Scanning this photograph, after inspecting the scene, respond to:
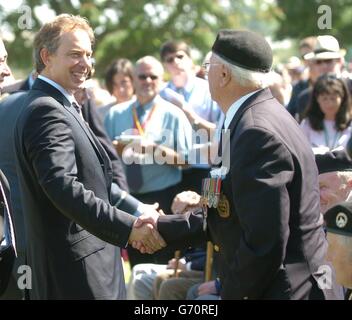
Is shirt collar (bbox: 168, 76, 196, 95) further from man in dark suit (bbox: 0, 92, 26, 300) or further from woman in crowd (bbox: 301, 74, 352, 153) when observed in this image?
man in dark suit (bbox: 0, 92, 26, 300)

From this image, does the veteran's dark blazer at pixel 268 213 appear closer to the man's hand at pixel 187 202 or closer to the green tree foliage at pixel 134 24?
the man's hand at pixel 187 202

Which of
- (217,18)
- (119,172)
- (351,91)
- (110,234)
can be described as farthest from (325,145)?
(217,18)

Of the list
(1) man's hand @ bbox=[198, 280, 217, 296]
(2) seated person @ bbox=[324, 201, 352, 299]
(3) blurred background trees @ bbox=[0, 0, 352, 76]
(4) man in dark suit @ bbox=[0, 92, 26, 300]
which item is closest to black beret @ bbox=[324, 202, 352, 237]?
(2) seated person @ bbox=[324, 201, 352, 299]

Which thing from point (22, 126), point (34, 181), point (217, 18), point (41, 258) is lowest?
point (41, 258)

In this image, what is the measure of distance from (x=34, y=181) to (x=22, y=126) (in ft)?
0.99

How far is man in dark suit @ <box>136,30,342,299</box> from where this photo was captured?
147 inches

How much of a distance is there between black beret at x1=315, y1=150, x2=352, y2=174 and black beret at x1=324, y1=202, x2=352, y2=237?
1516mm

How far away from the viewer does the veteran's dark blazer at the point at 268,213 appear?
3738mm

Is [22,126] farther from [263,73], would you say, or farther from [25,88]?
[25,88]

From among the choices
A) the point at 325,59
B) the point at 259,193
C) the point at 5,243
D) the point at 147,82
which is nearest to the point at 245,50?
the point at 259,193

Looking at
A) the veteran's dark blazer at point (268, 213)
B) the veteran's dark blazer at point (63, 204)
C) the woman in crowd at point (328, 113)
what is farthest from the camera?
the woman in crowd at point (328, 113)

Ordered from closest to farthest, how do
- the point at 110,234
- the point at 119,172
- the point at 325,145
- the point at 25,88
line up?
1. the point at 110,234
2. the point at 119,172
3. the point at 25,88
4. the point at 325,145

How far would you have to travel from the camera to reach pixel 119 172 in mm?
5949
